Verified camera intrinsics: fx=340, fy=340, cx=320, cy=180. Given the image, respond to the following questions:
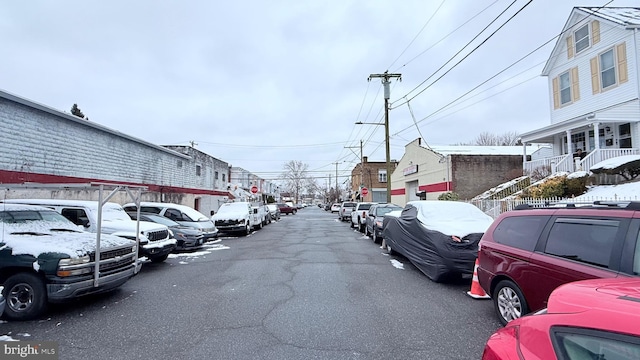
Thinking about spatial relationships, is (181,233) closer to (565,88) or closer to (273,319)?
(273,319)

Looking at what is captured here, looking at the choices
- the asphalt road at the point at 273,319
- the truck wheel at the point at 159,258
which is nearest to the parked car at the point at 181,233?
the truck wheel at the point at 159,258

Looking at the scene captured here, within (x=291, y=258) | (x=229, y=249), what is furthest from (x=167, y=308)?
(x=229, y=249)

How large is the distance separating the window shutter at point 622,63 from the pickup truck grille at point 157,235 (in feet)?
65.3

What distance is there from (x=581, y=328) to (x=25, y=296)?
21.7 feet

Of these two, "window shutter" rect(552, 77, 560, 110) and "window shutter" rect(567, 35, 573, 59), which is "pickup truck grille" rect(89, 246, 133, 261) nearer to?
"window shutter" rect(552, 77, 560, 110)

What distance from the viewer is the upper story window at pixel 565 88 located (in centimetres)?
1870

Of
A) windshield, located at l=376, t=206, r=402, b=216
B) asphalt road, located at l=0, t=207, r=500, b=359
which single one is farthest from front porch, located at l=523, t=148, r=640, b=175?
asphalt road, located at l=0, t=207, r=500, b=359

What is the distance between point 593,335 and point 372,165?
178 feet

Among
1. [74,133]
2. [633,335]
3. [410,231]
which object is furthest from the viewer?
[74,133]

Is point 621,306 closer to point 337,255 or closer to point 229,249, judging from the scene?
point 337,255

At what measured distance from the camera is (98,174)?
1534 centimetres

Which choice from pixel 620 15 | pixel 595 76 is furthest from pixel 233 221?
pixel 620 15

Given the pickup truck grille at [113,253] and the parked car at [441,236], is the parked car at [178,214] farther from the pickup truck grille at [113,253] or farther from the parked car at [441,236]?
the parked car at [441,236]

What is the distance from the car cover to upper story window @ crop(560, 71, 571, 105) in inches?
631
